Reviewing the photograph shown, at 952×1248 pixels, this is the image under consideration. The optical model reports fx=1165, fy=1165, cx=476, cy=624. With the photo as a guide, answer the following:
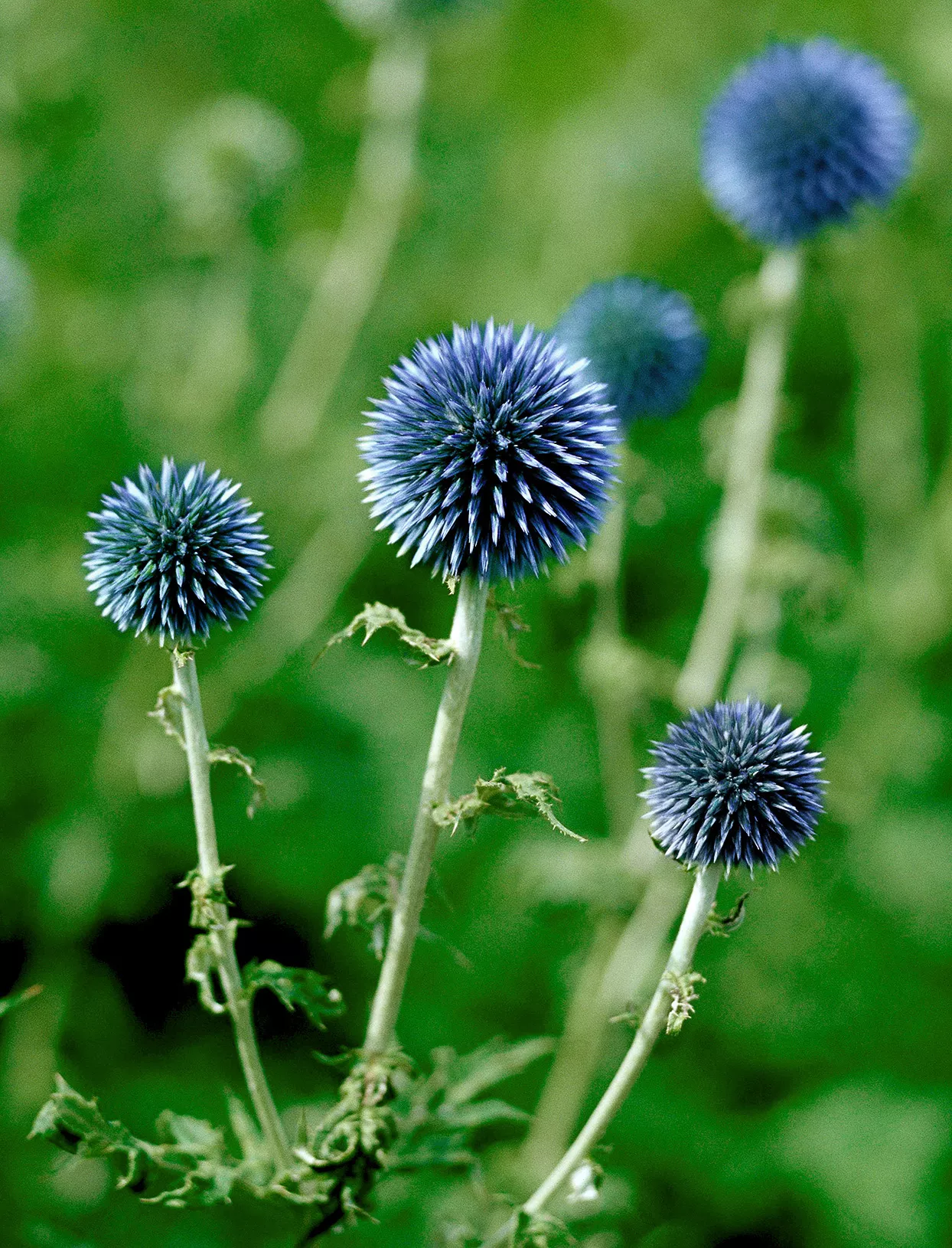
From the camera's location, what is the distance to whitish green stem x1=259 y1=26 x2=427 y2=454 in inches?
194

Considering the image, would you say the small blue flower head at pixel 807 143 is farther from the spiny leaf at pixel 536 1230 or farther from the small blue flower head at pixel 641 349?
the spiny leaf at pixel 536 1230

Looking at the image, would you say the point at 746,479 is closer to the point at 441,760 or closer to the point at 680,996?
the point at 441,760

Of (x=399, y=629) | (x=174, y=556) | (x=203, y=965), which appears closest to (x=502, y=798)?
(x=399, y=629)

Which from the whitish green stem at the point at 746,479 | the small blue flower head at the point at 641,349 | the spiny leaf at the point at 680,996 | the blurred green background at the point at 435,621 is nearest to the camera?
the spiny leaf at the point at 680,996

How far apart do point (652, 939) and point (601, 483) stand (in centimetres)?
192

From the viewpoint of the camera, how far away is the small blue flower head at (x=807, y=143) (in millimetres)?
3787

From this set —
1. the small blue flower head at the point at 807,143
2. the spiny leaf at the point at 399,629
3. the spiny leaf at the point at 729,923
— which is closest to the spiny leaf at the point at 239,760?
the spiny leaf at the point at 399,629

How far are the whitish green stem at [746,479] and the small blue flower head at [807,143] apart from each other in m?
0.17

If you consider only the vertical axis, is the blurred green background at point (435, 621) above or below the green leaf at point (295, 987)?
above

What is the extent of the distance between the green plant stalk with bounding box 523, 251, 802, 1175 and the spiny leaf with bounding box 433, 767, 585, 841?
1665 millimetres

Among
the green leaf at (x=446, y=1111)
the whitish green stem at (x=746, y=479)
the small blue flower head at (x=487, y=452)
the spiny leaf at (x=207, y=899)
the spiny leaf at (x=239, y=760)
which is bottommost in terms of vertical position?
the green leaf at (x=446, y=1111)

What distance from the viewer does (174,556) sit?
6.69 feet

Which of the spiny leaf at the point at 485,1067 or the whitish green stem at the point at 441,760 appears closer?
the whitish green stem at the point at 441,760

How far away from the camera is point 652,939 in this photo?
3639mm
